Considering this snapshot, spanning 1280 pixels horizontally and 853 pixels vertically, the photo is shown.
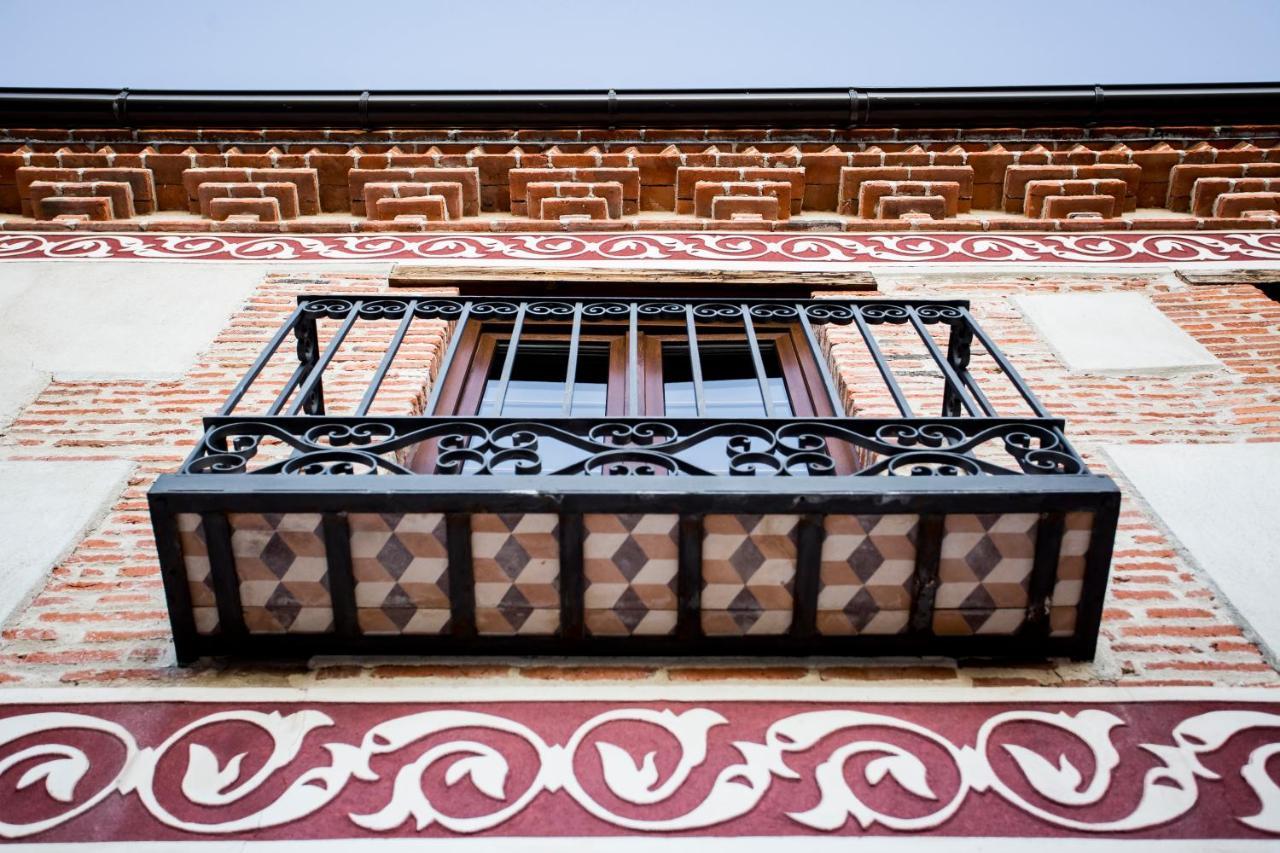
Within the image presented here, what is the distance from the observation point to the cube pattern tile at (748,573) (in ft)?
8.36

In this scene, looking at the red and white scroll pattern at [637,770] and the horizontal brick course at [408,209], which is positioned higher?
the horizontal brick course at [408,209]

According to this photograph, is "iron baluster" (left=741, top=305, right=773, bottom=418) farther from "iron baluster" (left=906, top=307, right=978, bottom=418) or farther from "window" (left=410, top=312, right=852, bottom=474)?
"iron baluster" (left=906, top=307, right=978, bottom=418)

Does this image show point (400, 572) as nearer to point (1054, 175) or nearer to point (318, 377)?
point (318, 377)

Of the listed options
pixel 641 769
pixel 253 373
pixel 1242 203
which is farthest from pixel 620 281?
pixel 1242 203

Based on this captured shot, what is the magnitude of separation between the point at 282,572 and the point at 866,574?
1527 mm

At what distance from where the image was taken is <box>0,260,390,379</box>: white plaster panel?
165 inches

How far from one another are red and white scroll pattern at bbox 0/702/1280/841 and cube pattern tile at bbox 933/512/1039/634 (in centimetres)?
23

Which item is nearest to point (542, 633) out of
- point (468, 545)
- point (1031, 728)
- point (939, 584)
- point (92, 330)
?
point (468, 545)

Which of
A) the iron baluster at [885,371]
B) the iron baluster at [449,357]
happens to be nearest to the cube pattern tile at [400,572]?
the iron baluster at [449,357]

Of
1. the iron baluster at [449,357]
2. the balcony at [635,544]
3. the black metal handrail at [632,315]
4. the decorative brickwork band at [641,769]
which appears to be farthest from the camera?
the black metal handrail at [632,315]

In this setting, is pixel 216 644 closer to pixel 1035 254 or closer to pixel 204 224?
pixel 204 224

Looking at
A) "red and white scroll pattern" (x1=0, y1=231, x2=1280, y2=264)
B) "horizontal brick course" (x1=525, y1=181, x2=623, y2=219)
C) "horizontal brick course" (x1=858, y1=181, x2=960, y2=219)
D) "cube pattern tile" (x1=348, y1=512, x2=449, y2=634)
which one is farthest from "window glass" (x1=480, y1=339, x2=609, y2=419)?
"horizontal brick course" (x1=858, y1=181, x2=960, y2=219)

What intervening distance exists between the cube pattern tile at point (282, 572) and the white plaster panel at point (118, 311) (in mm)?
1852

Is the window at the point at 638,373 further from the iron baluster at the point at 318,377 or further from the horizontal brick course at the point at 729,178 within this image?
the horizontal brick course at the point at 729,178
